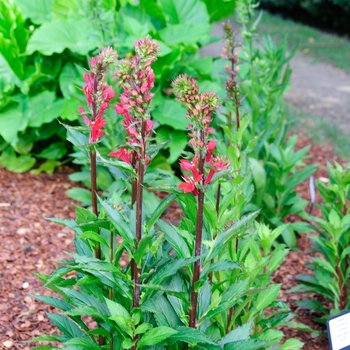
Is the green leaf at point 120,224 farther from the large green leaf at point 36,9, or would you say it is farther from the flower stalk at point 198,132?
the large green leaf at point 36,9

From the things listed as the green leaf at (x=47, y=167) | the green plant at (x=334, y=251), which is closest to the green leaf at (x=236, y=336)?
the green plant at (x=334, y=251)

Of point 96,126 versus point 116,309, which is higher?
point 96,126

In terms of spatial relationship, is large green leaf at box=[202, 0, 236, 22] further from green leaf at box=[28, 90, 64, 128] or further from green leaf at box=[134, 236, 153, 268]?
green leaf at box=[134, 236, 153, 268]

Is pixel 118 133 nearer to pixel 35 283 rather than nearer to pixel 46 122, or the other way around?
pixel 46 122

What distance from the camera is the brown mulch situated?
10.0 feet

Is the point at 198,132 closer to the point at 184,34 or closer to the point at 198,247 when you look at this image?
the point at 198,247

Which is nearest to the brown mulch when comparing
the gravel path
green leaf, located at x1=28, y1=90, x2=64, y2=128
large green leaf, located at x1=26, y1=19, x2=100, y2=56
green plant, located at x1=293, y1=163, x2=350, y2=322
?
green plant, located at x1=293, y1=163, x2=350, y2=322

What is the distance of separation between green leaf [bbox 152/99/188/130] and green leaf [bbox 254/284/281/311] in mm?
1967

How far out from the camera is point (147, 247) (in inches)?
83.5

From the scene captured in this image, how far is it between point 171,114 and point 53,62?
1.04 m

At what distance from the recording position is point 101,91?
218 cm

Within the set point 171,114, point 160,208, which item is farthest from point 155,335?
point 171,114

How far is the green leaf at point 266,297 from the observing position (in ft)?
8.83

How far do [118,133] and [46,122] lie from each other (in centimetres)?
80
